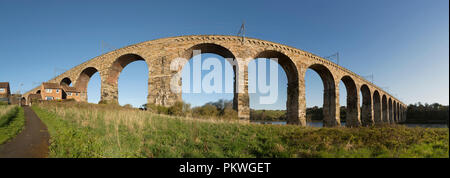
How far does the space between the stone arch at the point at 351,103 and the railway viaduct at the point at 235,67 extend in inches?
4.9

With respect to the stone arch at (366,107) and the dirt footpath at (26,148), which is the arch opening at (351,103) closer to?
the stone arch at (366,107)

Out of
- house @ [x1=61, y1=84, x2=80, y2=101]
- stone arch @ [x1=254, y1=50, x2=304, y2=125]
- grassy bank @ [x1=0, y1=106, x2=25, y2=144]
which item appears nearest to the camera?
grassy bank @ [x1=0, y1=106, x2=25, y2=144]

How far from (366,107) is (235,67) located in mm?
29270

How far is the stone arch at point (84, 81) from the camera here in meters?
26.4

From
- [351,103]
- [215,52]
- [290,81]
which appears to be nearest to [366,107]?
[351,103]

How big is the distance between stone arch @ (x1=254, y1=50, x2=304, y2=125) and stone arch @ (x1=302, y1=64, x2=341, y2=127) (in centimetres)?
418

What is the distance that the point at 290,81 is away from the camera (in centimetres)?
2189

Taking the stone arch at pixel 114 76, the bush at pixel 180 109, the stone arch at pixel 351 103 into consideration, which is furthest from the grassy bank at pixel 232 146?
the stone arch at pixel 351 103

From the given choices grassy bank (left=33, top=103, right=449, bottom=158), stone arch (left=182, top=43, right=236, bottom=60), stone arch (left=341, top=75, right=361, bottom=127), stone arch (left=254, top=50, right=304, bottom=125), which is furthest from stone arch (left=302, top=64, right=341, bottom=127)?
grassy bank (left=33, top=103, right=449, bottom=158)

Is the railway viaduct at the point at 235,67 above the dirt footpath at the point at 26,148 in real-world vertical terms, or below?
above

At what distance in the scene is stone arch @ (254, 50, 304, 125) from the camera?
20117 mm

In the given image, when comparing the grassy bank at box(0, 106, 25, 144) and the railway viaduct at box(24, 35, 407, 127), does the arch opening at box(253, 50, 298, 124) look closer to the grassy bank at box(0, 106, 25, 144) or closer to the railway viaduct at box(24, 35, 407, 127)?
the railway viaduct at box(24, 35, 407, 127)
